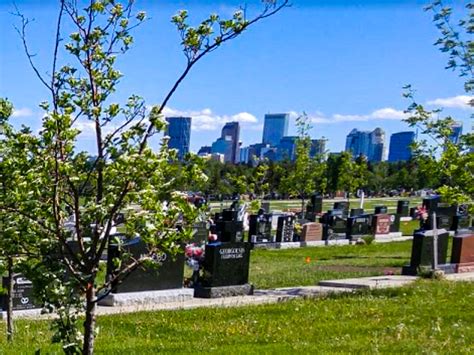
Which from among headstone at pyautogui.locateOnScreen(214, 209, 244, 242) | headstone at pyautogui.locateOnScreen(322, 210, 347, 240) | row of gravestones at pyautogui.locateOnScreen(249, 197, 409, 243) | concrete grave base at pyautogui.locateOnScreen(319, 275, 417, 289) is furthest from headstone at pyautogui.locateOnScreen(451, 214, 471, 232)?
concrete grave base at pyautogui.locateOnScreen(319, 275, 417, 289)

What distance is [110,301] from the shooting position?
1304 cm

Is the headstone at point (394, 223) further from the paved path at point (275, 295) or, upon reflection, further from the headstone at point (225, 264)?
the headstone at point (225, 264)

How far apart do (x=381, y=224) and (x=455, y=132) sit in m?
16.8

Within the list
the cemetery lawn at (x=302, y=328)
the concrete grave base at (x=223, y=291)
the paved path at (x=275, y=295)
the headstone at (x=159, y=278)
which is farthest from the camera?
the concrete grave base at (x=223, y=291)

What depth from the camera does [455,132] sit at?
667 inches

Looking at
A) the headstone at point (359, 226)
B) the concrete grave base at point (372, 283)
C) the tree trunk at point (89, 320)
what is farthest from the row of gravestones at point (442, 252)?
the tree trunk at point (89, 320)

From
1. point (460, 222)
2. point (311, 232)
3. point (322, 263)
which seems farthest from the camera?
point (460, 222)

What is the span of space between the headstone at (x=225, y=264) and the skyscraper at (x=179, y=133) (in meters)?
8.89

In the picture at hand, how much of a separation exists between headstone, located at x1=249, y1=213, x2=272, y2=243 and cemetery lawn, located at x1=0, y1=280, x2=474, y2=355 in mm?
17240

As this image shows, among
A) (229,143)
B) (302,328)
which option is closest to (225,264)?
(302,328)

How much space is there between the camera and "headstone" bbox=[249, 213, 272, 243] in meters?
30.1

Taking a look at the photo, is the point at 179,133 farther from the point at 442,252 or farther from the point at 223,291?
the point at 442,252

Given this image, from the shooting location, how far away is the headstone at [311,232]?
1190 inches

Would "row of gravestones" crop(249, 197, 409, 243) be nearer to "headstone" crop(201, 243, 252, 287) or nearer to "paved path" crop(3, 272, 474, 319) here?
"paved path" crop(3, 272, 474, 319)
